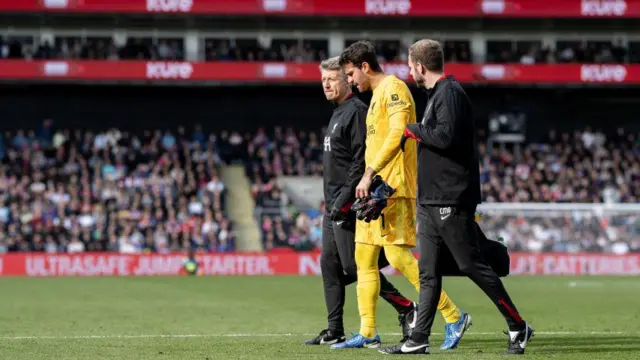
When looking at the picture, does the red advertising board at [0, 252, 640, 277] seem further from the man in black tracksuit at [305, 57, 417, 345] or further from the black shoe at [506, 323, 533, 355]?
the black shoe at [506, 323, 533, 355]

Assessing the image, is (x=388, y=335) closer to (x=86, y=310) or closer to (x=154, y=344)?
(x=154, y=344)

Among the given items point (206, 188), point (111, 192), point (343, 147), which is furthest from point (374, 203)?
point (206, 188)

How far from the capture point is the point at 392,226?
8891mm

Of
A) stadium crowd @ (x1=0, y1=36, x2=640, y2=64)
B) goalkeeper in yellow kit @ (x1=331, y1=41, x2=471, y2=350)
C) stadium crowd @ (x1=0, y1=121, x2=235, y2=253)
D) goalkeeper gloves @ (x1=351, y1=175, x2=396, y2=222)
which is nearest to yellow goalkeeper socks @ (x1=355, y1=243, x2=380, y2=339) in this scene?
goalkeeper in yellow kit @ (x1=331, y1=41, x2=471, y2=350)

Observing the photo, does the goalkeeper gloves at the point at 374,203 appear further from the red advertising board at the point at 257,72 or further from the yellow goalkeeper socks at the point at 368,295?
the red advertising board at the point at 257,72

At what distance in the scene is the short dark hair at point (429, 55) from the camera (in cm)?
855

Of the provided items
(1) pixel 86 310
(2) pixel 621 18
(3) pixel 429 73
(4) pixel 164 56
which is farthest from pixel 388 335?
(2) pixel 621 18

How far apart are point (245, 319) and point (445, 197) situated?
5.82 m

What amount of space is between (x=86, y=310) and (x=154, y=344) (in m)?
6.00

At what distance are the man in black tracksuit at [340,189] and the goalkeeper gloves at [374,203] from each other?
1.72 ft

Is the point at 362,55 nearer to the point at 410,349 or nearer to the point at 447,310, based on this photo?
the point at 447,310

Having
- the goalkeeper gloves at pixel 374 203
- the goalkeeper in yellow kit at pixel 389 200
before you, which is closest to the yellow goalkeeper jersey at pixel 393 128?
the goalkeeper in yellow kit at pixel 389 200

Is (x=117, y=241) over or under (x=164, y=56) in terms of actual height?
under

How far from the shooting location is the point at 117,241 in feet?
95.4
